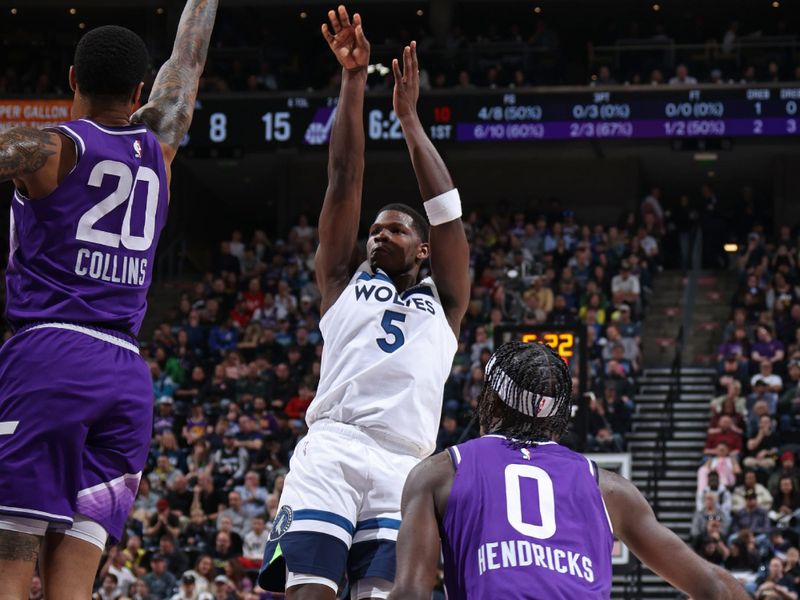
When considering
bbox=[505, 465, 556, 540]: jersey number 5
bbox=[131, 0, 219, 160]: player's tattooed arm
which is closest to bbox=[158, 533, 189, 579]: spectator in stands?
bbox=[131, 0, 219, 160]: player's tattooed arm

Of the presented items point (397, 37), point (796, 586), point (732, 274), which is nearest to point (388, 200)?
point (397, 37)

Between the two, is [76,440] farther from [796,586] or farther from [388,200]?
[388,200]

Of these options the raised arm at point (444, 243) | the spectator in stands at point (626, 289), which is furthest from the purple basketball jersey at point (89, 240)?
the spectator in stands at point (626, 289)

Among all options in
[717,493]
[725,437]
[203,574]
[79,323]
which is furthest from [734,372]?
[79,323]

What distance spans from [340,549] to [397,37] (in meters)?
22.8

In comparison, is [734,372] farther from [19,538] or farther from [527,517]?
[19,538]

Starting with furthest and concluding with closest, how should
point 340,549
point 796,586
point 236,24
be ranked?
point 236,24
point 796,586
point 340,549

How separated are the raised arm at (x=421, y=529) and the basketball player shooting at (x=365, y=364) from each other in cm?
132

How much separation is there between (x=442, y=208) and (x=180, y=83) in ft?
4.96

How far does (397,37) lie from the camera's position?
88.4 feet

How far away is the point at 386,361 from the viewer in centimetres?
535

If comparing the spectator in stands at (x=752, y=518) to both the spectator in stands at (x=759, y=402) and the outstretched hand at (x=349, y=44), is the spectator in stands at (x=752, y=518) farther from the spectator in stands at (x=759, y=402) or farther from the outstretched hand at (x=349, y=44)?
the outstretched hand at (x=349, y=44)

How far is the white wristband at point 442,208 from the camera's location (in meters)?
5.73

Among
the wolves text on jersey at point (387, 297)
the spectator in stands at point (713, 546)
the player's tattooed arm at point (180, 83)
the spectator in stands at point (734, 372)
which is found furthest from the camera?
the spectator in stands at point (734, 372)
